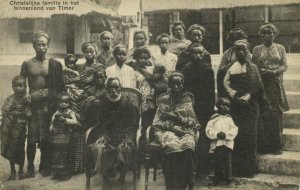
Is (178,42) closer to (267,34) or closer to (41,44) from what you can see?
(267,34)

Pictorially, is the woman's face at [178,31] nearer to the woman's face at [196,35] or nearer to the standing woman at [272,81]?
the woman's face at [196,35]

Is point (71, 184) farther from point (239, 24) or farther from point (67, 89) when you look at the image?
point (239, 24)

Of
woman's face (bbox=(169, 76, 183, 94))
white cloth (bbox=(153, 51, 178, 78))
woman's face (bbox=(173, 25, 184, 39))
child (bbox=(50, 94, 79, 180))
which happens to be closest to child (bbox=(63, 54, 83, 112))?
child (bbox=(50, 94, 79, 180))

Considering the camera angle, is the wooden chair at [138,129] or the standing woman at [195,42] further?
the standing woman at [195,42]

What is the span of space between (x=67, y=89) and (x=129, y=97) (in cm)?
71

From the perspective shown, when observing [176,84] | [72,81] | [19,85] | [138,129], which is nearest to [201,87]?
[176,84]

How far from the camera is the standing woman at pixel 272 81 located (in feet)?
13.1

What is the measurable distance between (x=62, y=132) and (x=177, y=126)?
1.08m

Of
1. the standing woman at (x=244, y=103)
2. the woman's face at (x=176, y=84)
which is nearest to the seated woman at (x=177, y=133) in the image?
the woman's face at (x=176, y=84)

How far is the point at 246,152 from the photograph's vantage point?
12.7 feet

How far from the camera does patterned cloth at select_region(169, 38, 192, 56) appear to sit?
4.36m

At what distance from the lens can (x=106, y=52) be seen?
13.6 feet

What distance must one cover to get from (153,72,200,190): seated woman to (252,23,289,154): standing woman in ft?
2.89

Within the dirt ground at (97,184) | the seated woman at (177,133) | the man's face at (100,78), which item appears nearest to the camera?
the seated woman at (177,133)
